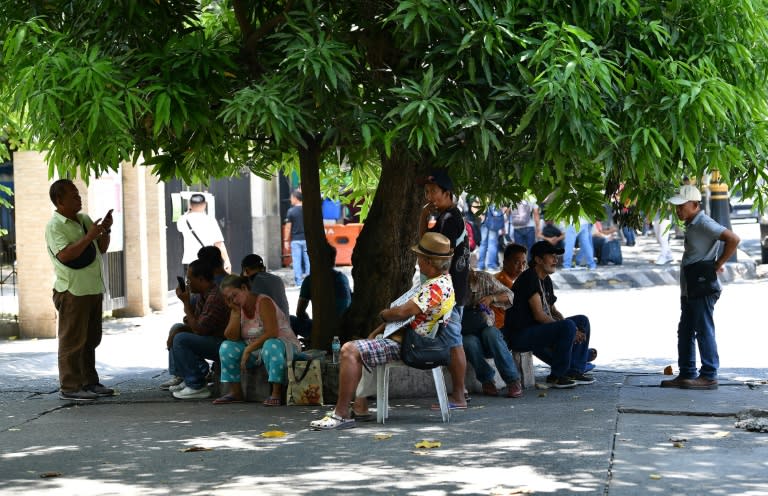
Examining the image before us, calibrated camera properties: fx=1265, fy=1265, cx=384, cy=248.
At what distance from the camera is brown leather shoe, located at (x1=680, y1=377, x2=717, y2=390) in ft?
31.6

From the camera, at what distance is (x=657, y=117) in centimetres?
780

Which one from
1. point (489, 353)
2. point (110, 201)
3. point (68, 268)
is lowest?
point (489, 353)

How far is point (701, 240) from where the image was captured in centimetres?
959

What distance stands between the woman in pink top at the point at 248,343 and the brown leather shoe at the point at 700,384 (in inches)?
118

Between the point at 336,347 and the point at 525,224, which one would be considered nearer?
the point at 336,347

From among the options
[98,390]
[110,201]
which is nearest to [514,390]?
[98,390]

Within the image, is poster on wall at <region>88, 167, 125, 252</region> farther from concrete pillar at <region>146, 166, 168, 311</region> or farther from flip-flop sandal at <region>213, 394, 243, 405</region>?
flip-flop sandal at <region>213, 394, 243, 405</region>

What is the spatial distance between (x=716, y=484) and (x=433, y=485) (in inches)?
56.3

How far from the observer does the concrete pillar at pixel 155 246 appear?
17.2m

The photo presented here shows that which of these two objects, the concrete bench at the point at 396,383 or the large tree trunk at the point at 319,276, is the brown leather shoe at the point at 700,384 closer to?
the concrete bench at the point at 396,383

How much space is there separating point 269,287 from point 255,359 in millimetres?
592

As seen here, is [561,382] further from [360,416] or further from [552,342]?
[360,416]

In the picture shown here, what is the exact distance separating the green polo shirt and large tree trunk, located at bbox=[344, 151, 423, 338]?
2.07 meters

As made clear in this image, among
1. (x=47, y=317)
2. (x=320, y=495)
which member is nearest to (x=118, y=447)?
(x=320, y=495)
